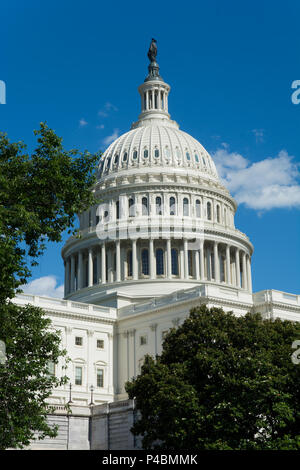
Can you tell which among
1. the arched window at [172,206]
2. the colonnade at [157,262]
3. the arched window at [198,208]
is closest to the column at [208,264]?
the colonnade at [157,262]

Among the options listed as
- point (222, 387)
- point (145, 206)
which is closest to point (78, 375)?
point (145, 206)

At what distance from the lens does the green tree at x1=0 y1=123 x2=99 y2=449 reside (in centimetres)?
3712

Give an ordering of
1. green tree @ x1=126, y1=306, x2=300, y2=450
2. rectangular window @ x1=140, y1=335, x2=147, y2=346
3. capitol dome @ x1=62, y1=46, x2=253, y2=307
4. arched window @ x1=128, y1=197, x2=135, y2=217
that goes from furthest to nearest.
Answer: arched window @ x1=128, y1=197, x2=135, y2=217 → capitol dome @ x1=62, y1=46, x2=253, y2=307 → rectangular window @ x1=140, y1=335, x2=147, y2=346 → green tree @ x1=126, y1=306, x2=300, y2=450

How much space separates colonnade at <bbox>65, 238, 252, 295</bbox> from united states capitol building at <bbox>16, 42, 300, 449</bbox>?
0.17m

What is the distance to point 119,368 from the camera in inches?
3922

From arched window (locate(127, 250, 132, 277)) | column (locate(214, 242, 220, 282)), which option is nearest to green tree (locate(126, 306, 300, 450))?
column (locate(214, 242, 220, 282))

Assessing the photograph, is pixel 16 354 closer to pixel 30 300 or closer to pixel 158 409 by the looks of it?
pixel 158 409

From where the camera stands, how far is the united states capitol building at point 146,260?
94.2 metres

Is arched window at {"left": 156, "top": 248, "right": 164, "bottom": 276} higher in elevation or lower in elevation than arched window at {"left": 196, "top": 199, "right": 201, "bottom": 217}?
lower

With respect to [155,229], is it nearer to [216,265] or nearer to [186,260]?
[186,260]

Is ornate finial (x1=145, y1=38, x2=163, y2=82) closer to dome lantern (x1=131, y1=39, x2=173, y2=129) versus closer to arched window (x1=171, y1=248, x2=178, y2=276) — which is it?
dome lantern (x1=131, y1=39, x2=173, y2=129)

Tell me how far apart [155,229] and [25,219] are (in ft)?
263
